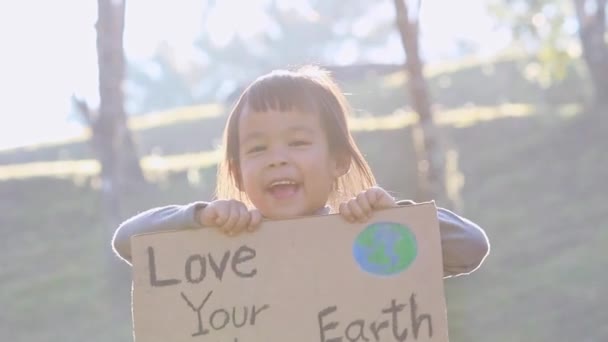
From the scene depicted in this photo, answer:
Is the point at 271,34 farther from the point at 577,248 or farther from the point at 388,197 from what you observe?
the point at 388,197

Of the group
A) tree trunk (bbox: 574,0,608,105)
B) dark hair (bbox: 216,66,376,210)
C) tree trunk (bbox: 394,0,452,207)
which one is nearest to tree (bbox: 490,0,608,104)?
tree trunk (bbox: 574,0,608,105)

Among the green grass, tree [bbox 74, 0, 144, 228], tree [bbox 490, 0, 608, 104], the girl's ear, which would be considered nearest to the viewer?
the girl's ear

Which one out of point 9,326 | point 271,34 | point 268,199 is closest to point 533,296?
point 9,326

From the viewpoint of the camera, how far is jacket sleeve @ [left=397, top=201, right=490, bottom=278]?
8.72 ft

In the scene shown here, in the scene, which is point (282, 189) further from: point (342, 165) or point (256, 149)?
point (342, 165)

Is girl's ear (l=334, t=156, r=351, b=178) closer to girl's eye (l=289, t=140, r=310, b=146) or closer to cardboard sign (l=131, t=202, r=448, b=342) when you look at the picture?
girl's eye (l=289, t=140, r=310, b=146)

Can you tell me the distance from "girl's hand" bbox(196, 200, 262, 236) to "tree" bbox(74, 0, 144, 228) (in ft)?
23.1

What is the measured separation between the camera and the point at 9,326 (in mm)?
9312

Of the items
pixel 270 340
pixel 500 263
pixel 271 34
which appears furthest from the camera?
pixel 271 34

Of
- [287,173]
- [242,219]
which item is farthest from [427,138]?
[242,219]

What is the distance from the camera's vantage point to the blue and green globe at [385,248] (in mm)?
2570

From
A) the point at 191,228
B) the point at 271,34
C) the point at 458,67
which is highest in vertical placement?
the point at 271,34

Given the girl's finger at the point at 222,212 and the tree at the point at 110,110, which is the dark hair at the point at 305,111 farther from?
the tree at the point at 110,110

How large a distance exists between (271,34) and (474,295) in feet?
97.5
